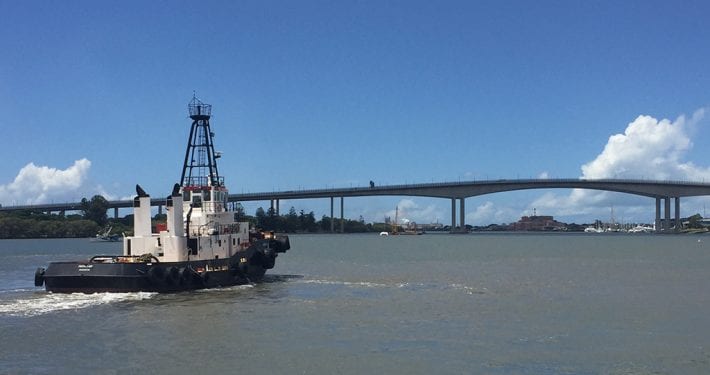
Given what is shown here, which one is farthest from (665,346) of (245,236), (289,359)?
(245,236)

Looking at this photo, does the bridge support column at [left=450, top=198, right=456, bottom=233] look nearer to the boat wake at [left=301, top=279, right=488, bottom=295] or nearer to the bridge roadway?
the bridge roadway

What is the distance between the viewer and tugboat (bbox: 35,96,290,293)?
3128 cm

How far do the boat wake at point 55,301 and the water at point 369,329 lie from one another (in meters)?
0.06

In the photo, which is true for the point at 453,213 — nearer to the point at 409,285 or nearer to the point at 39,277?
the point at 409,285

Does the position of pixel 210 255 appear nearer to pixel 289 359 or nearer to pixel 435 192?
pixel 289 359

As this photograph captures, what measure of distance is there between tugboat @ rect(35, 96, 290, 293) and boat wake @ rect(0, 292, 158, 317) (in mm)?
536

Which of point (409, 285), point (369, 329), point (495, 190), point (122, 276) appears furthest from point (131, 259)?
point (495, 190)

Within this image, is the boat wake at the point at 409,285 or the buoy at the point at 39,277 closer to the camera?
the buoy at the point at 39,277

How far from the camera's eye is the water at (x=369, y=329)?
17875mm

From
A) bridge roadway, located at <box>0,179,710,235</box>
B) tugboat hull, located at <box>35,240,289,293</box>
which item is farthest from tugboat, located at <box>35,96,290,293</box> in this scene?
bridge roadway, located at <box>0,179,710,235</box>

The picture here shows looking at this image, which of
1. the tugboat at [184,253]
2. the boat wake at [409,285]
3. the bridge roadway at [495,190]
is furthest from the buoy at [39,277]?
the bridge roadway at [495,190]

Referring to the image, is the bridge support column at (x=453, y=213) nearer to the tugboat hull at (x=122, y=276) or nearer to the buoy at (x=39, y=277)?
the tugboat hull at (x=122, y=276)

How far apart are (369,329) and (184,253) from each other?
14.5 m

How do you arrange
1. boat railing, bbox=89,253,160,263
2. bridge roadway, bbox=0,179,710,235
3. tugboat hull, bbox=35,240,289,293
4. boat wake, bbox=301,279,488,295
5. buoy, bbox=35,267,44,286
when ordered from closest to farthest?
1. tugboat hull, bbox=35,240,289,293
2. boat railing, bbox=89,253,160,263
3. buoy, bbox=35,267,44,286
4. boat wake, bbox=301,279,488,295
5. bridge roadway, bbox=0,179,710,235
